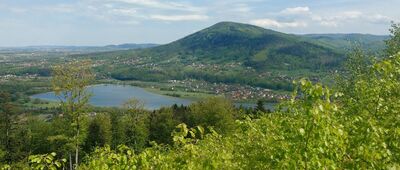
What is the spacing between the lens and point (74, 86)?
4681 cm

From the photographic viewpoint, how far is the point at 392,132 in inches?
430

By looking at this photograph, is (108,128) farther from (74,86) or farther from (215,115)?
(74,86)

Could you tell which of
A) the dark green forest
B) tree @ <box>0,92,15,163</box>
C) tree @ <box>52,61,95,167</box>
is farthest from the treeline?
tree @ <box>52,61,95,167</box>

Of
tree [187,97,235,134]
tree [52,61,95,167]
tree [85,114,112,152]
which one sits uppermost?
tree [52,61,95,167]

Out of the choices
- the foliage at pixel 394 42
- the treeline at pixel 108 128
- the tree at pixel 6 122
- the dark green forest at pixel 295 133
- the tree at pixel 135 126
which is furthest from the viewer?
the tree at pixel 135 126

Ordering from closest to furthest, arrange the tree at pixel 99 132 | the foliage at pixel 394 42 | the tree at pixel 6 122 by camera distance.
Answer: the foliage at pixel 394 42, the tree at pixel 6 122, the tree at pixel 99 132

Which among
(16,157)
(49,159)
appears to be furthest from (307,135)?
(16,157)

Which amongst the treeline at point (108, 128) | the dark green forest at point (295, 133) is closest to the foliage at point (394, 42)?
the dark green forest at point (295, 133)

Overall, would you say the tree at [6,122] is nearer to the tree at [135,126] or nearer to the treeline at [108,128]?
the treeline at [108,128]

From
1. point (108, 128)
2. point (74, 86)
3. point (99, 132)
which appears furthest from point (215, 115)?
point (74, 86)

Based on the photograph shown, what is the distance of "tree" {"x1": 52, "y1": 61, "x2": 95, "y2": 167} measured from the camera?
1828 inches

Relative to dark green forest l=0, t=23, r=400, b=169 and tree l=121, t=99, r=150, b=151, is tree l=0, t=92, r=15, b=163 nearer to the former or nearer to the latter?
dark green forest l=0, t=23, r=400, b=169

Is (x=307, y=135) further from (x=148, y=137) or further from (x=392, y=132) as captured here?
(x=148, y=137)

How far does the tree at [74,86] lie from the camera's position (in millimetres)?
46438
